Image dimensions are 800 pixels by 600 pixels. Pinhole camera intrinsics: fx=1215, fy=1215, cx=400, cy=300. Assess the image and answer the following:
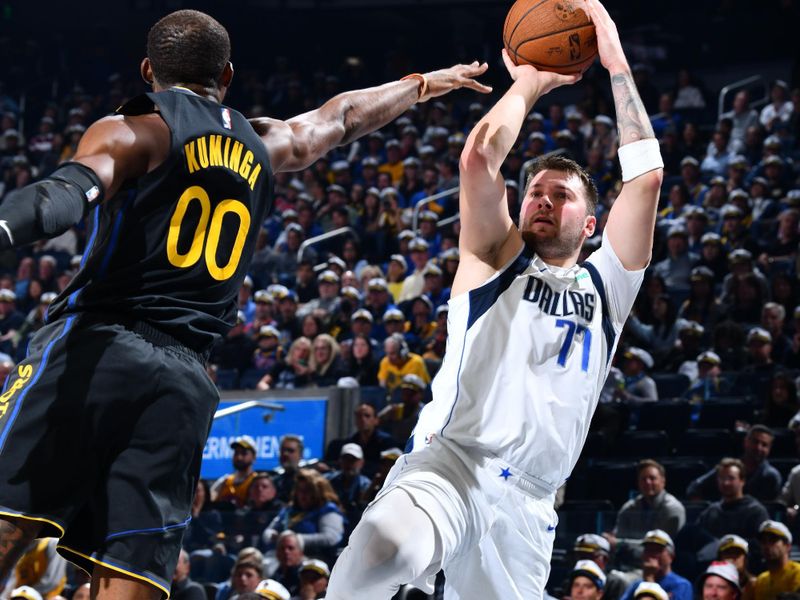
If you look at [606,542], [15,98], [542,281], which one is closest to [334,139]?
[542,281]

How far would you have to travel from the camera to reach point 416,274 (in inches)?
578

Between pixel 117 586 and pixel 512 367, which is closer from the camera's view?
pixel 117 586

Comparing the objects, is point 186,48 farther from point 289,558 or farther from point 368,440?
point 368,440

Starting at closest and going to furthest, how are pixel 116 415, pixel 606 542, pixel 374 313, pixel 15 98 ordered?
pixel 116 415 → pixel 606 542 → pixel 374 313 → pixel 15 98

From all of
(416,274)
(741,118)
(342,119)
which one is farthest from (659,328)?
(342,119)

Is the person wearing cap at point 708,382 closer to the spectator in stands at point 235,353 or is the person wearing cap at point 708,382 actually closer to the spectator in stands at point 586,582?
the spectator in stands at point 586,582

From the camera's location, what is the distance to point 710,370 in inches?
439

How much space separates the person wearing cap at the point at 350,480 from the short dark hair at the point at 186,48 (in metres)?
6.52

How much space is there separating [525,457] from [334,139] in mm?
1365

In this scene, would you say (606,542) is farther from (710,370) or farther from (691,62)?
(691,62)

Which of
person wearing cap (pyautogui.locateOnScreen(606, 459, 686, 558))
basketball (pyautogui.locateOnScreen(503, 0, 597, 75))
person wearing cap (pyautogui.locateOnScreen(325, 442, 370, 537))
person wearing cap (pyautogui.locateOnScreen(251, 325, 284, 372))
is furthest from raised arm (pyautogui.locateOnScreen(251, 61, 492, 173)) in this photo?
person wearing cap (pyautogui.locateOnScreen(251, 325, 284, 372))

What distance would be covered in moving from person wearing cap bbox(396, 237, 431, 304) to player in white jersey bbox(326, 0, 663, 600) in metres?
9.57

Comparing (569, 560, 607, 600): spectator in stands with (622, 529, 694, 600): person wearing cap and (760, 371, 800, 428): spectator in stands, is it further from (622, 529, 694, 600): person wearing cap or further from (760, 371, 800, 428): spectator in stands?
(760, 371, 800, 428): spectator in stands

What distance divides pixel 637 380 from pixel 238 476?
3.79 meters
